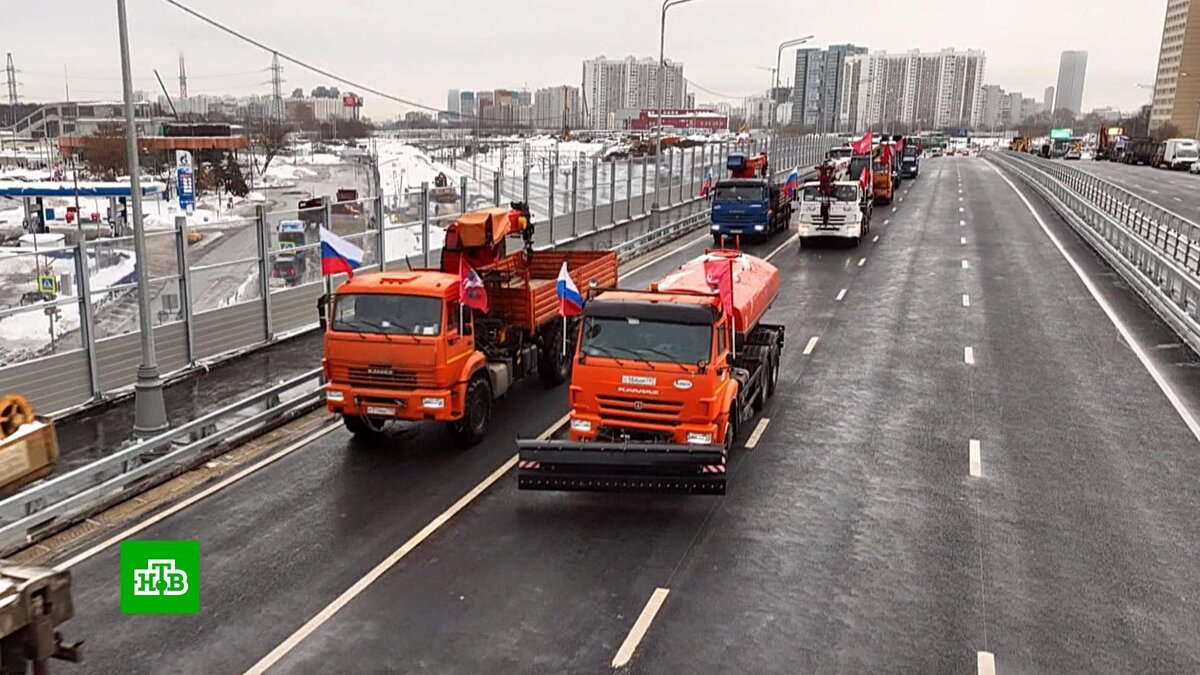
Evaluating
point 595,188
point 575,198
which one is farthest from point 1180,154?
point 575,198

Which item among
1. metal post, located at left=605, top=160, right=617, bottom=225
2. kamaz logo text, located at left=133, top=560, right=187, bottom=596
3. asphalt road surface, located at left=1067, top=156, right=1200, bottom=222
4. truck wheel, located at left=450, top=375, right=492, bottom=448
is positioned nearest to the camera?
kamaz logo text, located at left=133, top=560, right=187, bottom=596

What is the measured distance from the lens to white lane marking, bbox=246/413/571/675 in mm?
8984

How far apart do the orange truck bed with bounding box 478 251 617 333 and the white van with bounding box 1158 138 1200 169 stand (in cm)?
9823

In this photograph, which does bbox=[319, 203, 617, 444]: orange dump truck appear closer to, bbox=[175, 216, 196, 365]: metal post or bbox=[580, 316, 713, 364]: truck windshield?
bbox=[580, 316, 713, 364]: truck windshield

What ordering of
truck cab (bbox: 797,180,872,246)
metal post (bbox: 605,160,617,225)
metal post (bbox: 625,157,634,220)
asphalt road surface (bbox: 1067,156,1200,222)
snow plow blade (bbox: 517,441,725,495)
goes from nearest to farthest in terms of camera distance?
snow plow blade (bbox: 517,441,725,495) < truck cab (bbox: 797,180,872,246) < metal post (bbox: 605,160,617,225) < metal post (bbox: 625,157,634,220) < asphalt road surface (bbox: 1067,156,1200,222)

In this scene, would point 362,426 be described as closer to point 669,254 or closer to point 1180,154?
point 669,254

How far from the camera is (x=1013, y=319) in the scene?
24.7 meters

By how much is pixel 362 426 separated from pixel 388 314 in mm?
2142

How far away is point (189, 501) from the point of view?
42.3 ft

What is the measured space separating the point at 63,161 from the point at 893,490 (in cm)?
9983

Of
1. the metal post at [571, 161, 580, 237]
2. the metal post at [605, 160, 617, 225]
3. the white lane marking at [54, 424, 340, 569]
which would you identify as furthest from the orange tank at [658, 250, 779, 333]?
the metal post at [605, 160, 617, 225]

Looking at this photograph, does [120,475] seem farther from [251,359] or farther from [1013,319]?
[1013,319]

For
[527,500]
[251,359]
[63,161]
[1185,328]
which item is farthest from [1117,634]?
[63,161]

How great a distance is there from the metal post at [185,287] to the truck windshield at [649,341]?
9.81 m
